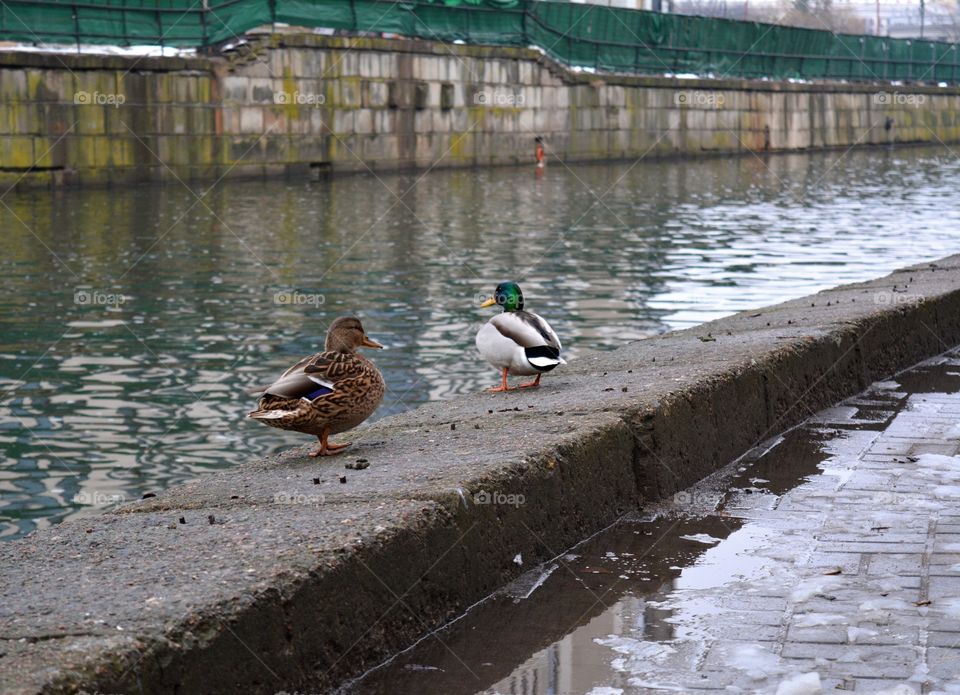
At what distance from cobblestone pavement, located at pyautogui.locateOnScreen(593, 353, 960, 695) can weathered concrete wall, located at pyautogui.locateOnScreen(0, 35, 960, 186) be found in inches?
817

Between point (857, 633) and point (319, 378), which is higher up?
point (319, 378)

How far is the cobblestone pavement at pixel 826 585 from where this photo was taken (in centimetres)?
344

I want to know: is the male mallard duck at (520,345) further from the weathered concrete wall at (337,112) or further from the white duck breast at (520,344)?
the weathered concrete wall at (337,112)

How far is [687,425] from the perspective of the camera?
5340 millimetres

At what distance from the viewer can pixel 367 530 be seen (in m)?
3.67

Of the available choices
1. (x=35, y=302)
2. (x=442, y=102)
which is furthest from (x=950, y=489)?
(x=442, y=102)

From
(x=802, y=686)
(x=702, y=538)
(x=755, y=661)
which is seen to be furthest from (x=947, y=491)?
(x=802, y=686)

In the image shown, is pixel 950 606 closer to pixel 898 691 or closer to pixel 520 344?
pixel 898 691

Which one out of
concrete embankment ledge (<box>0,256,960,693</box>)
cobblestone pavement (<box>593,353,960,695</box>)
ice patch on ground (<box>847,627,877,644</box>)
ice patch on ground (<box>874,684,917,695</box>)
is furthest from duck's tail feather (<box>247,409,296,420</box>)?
ice patch on ground (<box>874,684,917,695</box>)

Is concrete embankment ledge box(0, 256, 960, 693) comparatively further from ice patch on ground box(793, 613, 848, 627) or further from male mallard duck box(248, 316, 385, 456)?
ice patch on ground box(793, 613, 848, 627)

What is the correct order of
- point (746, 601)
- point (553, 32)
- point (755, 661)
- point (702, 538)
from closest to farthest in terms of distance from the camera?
point (755, 661), point (746, 601), point (702, 538), point (553, 32)

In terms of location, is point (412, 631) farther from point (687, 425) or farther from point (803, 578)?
point (687, 425)

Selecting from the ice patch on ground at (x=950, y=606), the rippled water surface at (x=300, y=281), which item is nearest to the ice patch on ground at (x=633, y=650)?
the ice patch on ground at (x=950, y=606)

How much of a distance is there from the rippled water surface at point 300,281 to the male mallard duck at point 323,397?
173 cm
